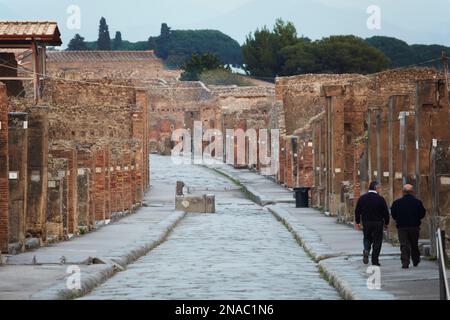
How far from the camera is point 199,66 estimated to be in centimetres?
15350

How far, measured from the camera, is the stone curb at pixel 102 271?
61.8 feet

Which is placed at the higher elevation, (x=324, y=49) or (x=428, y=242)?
(x=324, y=49)

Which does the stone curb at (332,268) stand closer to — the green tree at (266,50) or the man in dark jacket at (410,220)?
the man in dark jacket at (410,220)

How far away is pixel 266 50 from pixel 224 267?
121262 mm

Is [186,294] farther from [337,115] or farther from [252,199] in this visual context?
[252,199]

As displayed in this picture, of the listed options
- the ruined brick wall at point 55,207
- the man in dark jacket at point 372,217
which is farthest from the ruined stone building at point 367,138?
the ruined brick wall at point 55,207

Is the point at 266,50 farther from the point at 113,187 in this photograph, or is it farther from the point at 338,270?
the point at 338,270

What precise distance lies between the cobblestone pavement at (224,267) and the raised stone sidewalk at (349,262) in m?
0.28

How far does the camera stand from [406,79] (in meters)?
54.3

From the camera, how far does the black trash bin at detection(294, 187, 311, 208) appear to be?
4903 cm

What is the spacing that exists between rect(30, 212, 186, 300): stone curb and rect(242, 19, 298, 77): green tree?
110083mm

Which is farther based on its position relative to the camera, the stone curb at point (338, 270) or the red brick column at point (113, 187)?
the red brick column at point (113, 187)

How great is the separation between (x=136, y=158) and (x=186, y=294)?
32.8 m
